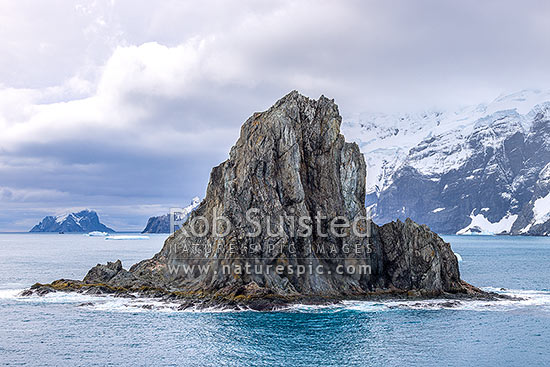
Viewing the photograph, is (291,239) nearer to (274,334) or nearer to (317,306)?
(317,306)

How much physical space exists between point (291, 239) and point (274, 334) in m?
24.4

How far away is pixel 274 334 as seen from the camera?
5834cm

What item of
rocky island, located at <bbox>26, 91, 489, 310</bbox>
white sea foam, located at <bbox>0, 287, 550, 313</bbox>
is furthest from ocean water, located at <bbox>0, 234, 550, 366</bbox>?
rocky island, located at <bbox>26, 91, 489, 310</bbox>

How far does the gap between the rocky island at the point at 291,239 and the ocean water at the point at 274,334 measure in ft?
20.1

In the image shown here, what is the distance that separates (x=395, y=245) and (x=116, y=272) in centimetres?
4931

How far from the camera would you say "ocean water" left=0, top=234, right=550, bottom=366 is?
50281mm

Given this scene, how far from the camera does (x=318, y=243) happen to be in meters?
84.5

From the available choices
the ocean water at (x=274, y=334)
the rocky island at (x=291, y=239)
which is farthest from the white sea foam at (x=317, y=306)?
the rocky island at (x=291, y=239)

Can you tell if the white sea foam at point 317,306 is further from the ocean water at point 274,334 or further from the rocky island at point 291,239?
the rocky island at point 291,239

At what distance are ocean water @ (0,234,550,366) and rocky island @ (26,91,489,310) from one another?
612 centimetres

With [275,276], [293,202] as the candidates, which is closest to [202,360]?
[275,276]

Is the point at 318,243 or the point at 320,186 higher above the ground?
the point at 320,186

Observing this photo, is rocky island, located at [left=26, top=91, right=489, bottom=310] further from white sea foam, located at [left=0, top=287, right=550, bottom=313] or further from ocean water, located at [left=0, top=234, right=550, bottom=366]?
ocean water, located at [left=0, top=234, right=550, bottom=366]

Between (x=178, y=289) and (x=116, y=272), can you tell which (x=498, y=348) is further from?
(x=116, y=272)
